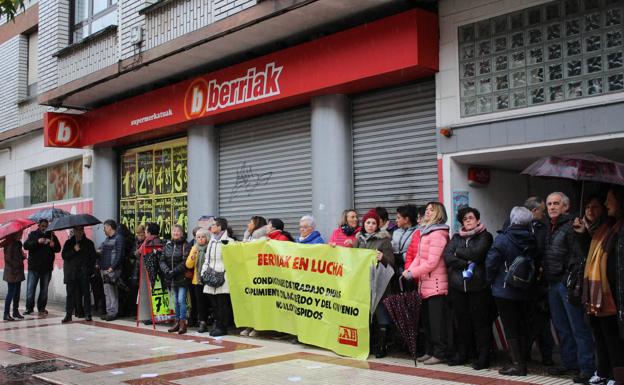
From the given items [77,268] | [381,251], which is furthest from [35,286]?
[381,251]

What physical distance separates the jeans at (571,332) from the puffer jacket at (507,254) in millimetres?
288

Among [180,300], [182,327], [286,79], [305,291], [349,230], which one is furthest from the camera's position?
[286,79]

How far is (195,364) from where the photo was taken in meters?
7.67

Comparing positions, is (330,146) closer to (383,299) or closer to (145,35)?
(383,299)

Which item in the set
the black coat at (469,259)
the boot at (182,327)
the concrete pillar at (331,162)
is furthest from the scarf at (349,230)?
the boot at (182,327)

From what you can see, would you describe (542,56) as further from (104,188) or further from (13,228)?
(104,188)

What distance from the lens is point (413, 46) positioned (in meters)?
8.81

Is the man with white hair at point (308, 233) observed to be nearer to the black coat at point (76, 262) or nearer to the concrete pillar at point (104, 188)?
the black coat at point (76, 262)

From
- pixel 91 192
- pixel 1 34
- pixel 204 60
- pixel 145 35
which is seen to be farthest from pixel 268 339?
pixel 1 34

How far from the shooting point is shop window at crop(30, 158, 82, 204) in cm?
1719

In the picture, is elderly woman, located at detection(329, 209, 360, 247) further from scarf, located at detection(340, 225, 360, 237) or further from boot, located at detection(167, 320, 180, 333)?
boot, located at detection(167, 320, 180, 333)

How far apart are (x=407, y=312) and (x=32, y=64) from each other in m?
15.2

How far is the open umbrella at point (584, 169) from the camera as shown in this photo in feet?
18.5

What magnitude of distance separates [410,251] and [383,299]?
0.65 m
